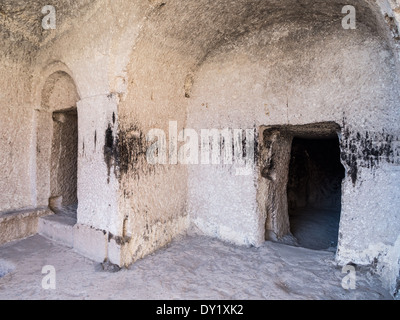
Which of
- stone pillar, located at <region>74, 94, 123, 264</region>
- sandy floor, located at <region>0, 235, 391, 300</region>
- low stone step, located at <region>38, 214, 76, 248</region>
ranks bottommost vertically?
sandy floor, located at <region>0, 235, 391, 300</region>

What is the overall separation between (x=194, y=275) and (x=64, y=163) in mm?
2990

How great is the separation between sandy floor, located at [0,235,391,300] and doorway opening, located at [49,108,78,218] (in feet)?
3.26

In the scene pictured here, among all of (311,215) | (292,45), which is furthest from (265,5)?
(311,215)

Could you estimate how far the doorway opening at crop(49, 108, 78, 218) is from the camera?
430cm

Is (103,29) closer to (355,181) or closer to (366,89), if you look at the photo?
(366,89)

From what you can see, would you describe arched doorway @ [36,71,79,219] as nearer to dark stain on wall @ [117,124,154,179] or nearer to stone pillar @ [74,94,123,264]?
stone pillar @ [74,94,123,264]

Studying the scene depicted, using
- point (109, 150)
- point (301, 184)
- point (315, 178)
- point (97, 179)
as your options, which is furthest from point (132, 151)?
point (315, 178)

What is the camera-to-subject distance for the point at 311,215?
242 inches

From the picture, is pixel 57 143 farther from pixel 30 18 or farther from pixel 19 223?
pixel 30 18

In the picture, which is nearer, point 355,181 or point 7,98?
point 355,181

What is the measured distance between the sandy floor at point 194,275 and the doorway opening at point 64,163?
99 centimetres

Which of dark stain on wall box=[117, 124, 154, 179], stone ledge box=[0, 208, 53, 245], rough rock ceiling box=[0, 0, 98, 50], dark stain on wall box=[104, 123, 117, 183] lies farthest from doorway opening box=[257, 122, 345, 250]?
stone ledge box=[0, 208, 53, 245]

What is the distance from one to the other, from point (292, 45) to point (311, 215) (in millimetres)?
4238

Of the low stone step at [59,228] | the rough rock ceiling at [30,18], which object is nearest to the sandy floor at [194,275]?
the low stone step at [59,228]
